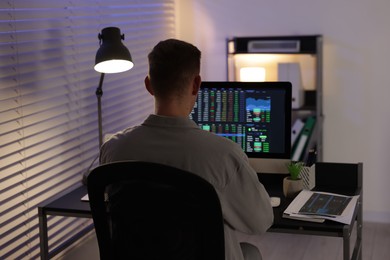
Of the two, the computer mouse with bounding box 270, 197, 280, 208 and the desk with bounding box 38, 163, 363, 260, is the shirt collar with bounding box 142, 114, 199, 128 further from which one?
the computer mouse with bounding box 270, 197, 280, 208

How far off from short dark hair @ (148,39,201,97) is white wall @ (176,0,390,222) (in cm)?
290

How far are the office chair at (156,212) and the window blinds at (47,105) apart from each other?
1.35m

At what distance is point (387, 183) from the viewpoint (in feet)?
14.8

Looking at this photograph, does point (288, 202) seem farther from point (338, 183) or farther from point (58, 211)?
point (58, 211)

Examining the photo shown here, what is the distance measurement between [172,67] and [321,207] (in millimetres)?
954

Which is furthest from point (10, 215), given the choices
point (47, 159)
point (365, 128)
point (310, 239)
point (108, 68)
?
point (365, 128)

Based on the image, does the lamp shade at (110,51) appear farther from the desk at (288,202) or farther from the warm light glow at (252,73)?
the warm light glow at (252,73)

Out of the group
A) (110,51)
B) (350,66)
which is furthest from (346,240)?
(350,66)

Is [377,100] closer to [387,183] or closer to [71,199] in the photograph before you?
[387,183]

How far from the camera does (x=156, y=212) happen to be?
1719 mm

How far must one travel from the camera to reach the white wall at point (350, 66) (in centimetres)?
439

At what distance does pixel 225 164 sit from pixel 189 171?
0.43 ft

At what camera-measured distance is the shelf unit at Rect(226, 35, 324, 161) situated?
444 centimetres

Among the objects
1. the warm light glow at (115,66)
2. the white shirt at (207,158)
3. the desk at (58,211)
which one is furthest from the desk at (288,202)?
the warm light glow at (115,66)
